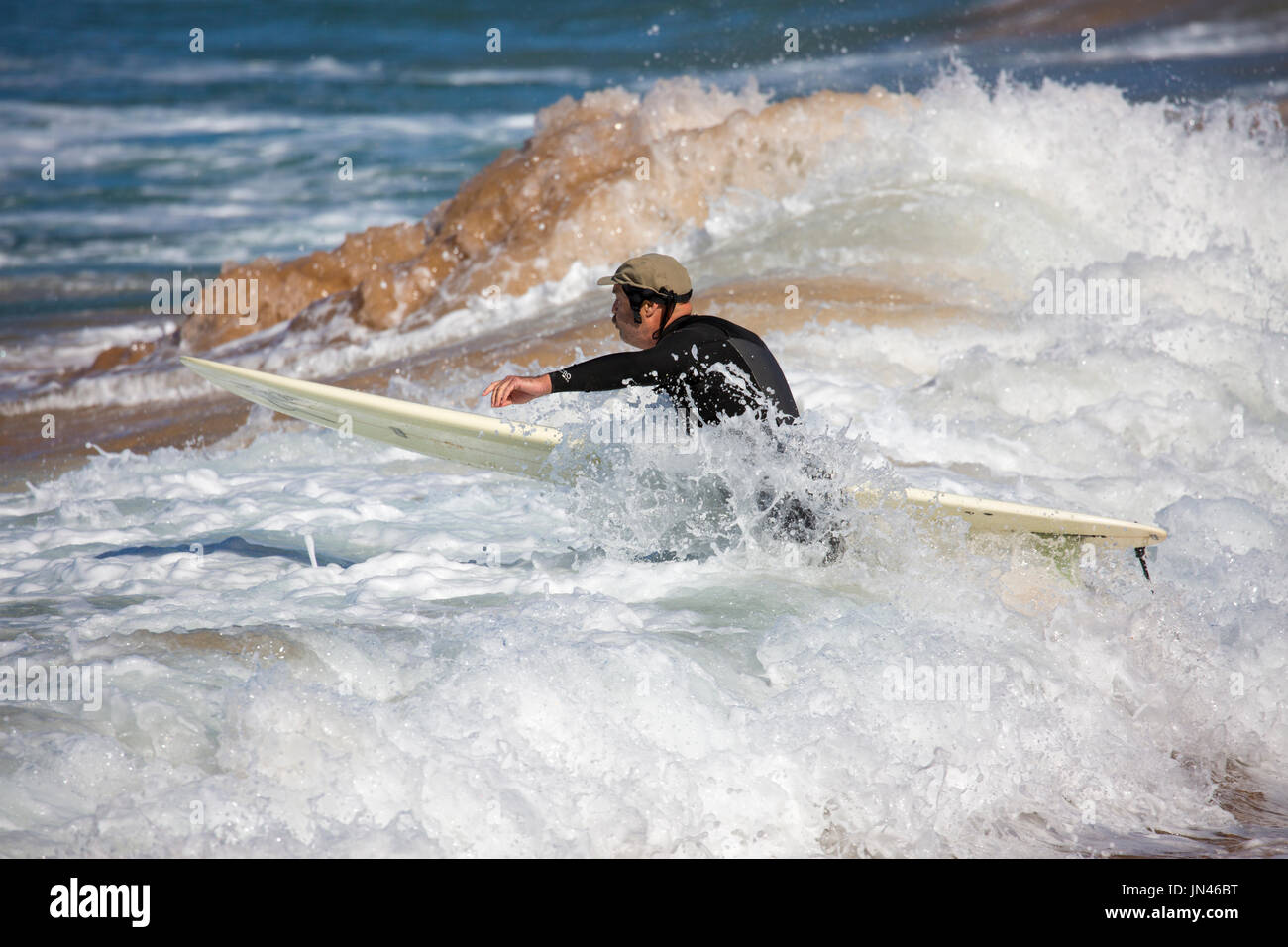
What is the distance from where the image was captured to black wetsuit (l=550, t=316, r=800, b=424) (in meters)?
3.81

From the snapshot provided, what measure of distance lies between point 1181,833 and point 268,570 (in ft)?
10.6

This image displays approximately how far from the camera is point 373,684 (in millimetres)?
3211

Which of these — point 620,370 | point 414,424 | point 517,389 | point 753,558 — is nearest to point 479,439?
point 414,424

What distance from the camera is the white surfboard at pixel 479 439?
4348mm

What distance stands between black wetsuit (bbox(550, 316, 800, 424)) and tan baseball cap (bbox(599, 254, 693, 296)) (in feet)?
0.43

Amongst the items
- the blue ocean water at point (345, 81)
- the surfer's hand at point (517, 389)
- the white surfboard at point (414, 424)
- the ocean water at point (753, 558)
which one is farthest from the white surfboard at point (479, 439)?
the blue ocean water at point (345, 81)

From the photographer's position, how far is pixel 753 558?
439cm

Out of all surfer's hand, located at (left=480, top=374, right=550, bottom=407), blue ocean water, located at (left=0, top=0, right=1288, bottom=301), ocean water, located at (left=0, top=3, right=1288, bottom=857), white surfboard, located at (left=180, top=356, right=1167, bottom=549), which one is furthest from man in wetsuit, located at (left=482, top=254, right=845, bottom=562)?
blue ocean water, located at (left=0, top=0, right=1288, bottom=301)

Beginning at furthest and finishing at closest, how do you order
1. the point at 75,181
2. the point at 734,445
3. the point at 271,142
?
the point at 271,142, the point at 75,181, the point at 734,445

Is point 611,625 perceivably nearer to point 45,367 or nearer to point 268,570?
point 268,570

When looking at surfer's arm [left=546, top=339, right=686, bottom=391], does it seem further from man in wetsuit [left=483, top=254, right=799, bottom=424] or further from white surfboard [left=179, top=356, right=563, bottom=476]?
white surfboard [left=179, top=356, right=563, bottom=476]

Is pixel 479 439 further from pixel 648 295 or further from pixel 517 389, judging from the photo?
pixel 648 295

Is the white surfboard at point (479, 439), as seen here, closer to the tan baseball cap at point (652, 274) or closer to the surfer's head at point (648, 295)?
the surfer's head at point (648, 295)
